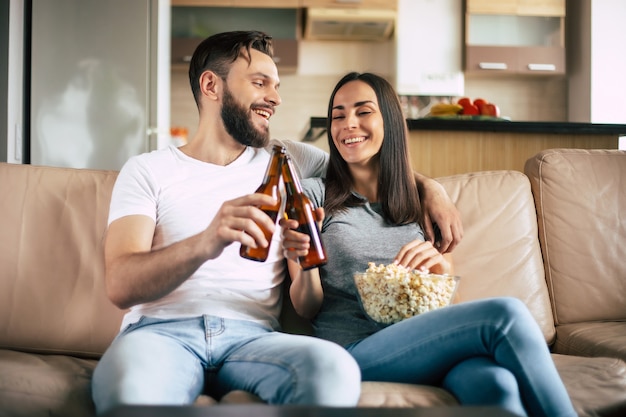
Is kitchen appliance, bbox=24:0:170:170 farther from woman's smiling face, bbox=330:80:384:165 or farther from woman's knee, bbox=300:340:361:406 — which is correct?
woman's knee, bbox=300:340:361:406

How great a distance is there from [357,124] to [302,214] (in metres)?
0.53

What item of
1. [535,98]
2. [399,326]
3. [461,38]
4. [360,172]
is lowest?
[399,326]

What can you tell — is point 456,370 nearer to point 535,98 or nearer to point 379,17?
point 379,17

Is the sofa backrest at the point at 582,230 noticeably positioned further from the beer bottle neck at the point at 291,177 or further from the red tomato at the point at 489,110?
the red tomato at the point at 489,110

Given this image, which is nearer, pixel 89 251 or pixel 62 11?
pixel 89 251

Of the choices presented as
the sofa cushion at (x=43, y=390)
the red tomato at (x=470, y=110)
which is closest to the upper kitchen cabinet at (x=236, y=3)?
the red tomato at (x=470, y=110)

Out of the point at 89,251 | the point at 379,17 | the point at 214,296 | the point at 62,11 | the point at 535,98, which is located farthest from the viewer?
the point at 535,98

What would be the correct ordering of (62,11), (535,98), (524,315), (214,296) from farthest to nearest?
(535,98), (62,11), (214,296), (524,315)

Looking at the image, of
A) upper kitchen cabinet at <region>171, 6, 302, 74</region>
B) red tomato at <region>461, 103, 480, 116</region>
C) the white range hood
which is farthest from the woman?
upper kitchen cabinet at <region>171, 6, 302, 74</region>

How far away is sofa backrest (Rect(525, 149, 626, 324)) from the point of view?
77.4 inches

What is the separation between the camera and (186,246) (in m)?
1.40

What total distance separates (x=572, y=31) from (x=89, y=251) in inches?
199

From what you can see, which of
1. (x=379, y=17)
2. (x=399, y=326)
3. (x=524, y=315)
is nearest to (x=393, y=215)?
(x=399, y=326)

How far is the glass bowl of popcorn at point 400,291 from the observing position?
4.93ft
